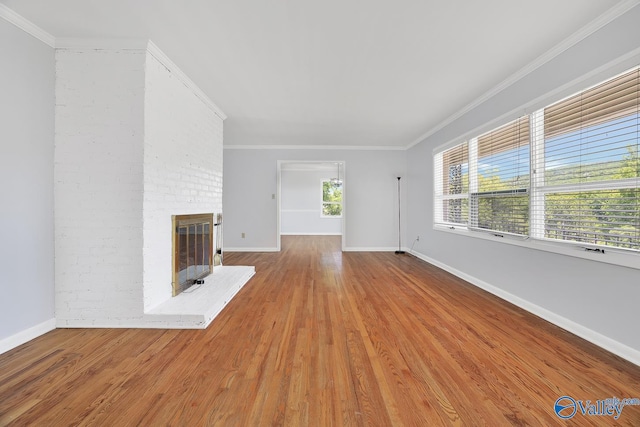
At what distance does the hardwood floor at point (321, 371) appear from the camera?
1.22 m

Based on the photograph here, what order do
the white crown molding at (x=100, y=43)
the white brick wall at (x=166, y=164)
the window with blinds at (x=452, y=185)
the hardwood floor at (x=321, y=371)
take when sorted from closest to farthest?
the hardwood floor at (x=321, y=371) < the white crown molding at (x=100, y=43) < the white brick wall at (x=166, y=164) < the window with blinds at (x=452, y=185)

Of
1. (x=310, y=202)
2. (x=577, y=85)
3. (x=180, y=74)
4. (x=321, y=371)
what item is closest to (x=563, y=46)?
(x=577, y=85)

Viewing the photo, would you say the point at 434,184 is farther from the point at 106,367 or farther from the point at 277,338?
the point at 106,367

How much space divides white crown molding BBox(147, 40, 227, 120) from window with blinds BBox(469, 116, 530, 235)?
11.8 feet

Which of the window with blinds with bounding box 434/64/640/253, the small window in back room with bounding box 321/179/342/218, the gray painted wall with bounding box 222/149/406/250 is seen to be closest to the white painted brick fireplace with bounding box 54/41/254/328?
the window with blinds with bounding box 434/64/640/253

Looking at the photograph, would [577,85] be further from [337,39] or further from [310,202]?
[310,202]

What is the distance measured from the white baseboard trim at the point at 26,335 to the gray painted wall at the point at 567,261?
431cm

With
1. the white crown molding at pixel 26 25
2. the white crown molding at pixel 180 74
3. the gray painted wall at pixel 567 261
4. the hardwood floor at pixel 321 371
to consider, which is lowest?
the hardwood floor at pixel 321 371

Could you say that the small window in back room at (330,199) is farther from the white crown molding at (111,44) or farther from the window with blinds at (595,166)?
the white crown molding at (111,44)

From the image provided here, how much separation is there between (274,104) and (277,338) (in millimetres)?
2870

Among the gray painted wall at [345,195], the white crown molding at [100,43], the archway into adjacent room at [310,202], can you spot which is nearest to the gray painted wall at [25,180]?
the white crown molding at [100,43]

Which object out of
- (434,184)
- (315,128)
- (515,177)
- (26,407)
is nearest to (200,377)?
(26,407)

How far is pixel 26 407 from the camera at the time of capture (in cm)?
126

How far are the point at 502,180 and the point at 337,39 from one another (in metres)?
2.42
